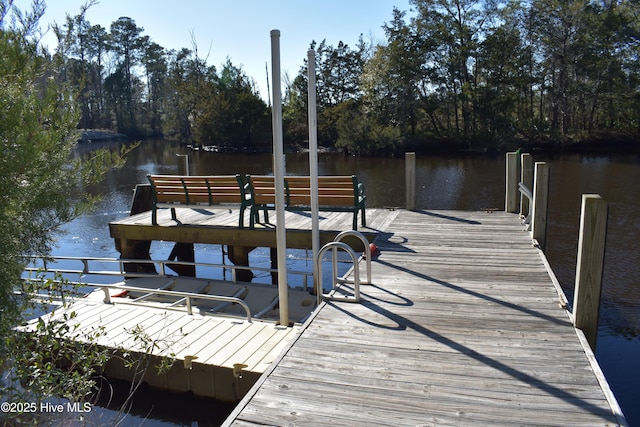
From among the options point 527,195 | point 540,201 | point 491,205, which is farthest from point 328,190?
point 491,205

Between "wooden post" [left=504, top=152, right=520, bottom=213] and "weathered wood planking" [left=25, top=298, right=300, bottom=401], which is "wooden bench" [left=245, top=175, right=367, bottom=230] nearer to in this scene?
"weathered wood planking" [left=25, top=298, right=300, bottom=401]

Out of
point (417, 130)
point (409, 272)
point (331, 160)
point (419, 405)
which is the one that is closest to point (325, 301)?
point (409, 272)

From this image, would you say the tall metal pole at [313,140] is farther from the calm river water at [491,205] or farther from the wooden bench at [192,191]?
the wooden bench at [192,191]

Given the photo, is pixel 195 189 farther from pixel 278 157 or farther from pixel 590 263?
pixel 590 263

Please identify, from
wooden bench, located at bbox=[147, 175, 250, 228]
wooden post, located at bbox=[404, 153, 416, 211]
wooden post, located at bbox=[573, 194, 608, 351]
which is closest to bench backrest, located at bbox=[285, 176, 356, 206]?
wooden bench, located at bbox=[147, 175, 250, 228]

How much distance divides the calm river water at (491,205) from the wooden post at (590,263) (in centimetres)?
224

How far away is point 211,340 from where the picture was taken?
6.07 metres

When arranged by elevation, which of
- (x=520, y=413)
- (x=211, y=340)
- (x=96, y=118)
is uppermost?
(x=96, y=118)

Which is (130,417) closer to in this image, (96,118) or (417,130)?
(417,130)

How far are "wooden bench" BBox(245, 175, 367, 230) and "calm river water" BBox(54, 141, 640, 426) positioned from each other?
296cm

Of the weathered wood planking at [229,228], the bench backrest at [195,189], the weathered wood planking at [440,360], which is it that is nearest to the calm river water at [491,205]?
the weathered wood planking at [440,360]

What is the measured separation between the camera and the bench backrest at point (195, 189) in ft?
28.4

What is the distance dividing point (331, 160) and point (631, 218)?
2199 centimetres

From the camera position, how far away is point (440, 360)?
3.85 meters
